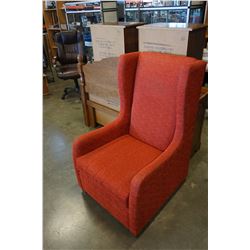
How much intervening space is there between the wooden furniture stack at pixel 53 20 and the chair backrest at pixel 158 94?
3964 mm

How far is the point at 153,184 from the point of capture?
47.6 inches

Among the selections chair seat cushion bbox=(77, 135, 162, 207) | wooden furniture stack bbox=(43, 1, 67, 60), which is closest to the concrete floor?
chair seat cushion bbox=(77, 135, 162, 207)

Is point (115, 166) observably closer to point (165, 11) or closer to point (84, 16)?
point (165, 11)

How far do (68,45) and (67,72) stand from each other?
63 cm

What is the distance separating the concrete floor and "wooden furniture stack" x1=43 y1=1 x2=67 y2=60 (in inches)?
151

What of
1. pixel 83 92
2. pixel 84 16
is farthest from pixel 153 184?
pixel 84 16

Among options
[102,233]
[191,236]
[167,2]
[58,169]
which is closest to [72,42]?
[167,2]

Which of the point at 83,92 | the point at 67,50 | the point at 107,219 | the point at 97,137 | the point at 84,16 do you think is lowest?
the point at 107,219

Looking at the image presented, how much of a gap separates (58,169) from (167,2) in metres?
2.84
